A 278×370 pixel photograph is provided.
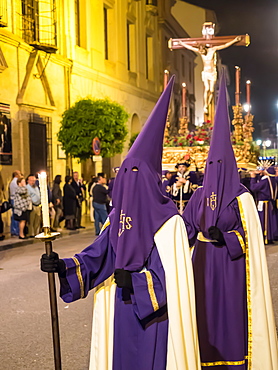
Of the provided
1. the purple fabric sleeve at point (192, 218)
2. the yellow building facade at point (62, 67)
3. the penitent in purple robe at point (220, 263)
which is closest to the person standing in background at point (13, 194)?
the yellow building facade at point (62, 67)

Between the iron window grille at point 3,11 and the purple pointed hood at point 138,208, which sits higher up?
the iron window grille at point 3,11

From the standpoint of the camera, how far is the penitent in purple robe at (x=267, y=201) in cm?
1366

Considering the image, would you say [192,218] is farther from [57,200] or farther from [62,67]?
[62,67]

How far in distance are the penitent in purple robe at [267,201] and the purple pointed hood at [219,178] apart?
29.4 feet

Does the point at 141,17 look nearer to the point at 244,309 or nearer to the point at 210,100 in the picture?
the point at 210,100

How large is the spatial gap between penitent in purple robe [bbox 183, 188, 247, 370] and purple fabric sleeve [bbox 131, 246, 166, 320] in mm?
1387

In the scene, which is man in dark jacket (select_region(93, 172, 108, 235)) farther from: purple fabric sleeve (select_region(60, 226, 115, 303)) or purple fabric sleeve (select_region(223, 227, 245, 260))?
purple fabric sleeve (select_region(60, 226, 115, 303))

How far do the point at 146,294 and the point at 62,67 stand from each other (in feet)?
62.4

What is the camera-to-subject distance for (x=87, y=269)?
3.54m

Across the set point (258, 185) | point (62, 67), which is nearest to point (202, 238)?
point (258, 185)

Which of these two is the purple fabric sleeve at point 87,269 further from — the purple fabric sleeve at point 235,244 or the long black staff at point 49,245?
the purple fabric sleeve at point 235,244

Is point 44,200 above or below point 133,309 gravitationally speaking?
above

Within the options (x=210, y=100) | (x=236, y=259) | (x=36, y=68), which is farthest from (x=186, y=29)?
(x=236, y=259)

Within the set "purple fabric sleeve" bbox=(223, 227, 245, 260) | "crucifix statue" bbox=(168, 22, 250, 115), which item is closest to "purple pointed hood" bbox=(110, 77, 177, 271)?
"purple fabric sleeve" bbox=(223, 227, 245, 260)
